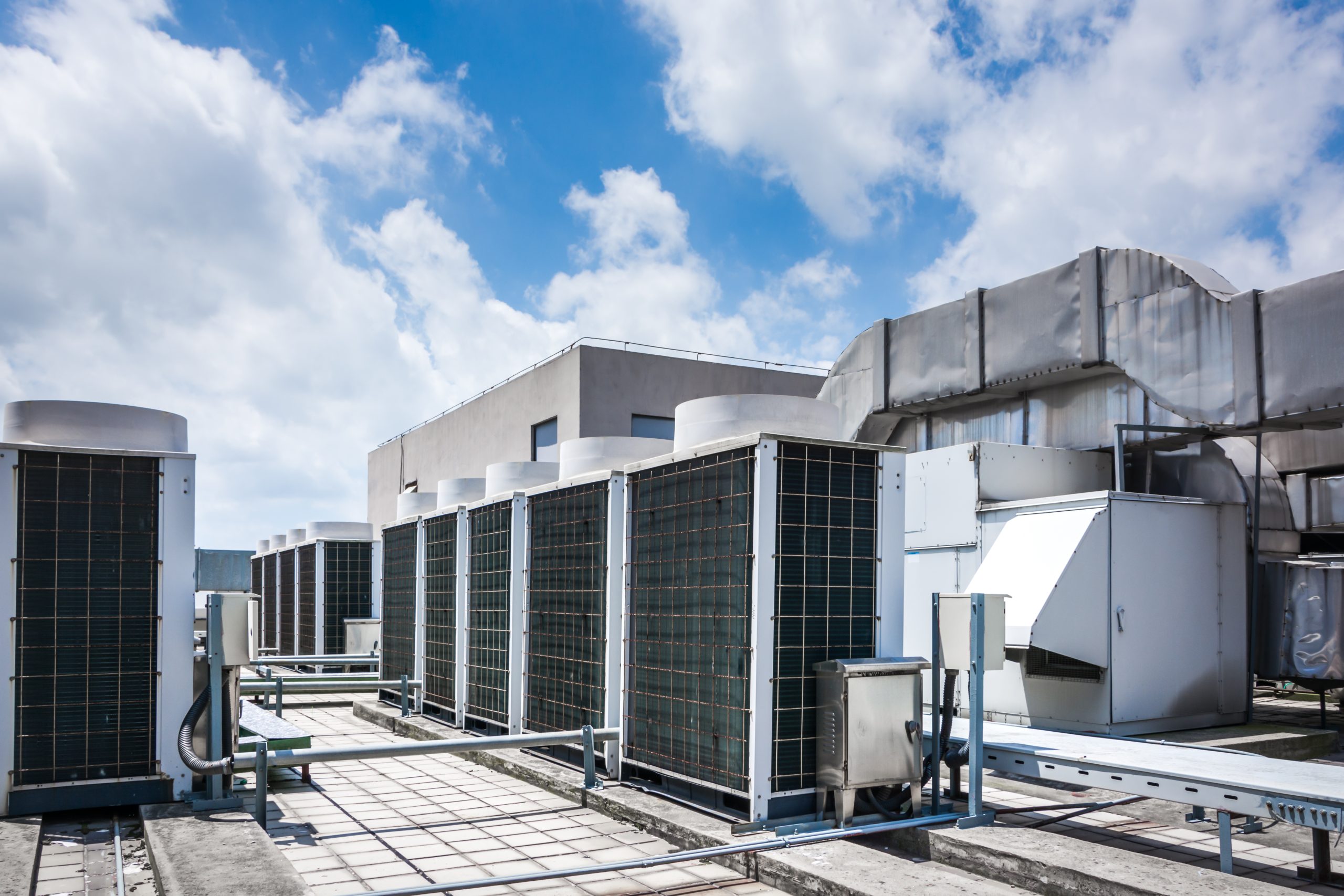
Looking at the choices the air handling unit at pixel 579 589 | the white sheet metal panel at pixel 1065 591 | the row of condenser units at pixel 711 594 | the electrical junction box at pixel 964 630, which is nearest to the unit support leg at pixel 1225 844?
the electrical junction box at pixel 964 630

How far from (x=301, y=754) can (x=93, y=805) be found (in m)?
1.44

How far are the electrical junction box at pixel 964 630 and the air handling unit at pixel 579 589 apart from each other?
9.53 feet

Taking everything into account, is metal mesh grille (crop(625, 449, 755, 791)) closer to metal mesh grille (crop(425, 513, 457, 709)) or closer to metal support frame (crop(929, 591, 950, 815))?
metal support frame (crop(929, 591, 950, 815))

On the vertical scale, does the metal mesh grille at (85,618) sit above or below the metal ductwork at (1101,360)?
below

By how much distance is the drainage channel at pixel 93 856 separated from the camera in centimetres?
587

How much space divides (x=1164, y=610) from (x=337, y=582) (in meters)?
16.7

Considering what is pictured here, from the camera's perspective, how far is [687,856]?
5.95m

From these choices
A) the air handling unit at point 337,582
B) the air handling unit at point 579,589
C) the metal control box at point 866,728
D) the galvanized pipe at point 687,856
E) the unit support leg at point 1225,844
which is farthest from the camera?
the air handling unit at point 337,582

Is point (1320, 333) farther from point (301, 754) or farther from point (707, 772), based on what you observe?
point (301, 754)

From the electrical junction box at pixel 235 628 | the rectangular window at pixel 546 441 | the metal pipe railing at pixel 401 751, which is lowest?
the metal pipe railing at pixel 401 751

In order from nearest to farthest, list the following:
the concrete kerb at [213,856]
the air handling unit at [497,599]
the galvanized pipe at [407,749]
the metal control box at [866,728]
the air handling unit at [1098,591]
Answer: the concrete kerb at [213,856] < the metal control box at [866,728] < the galvanized pipe at [407,749] < the air handling unit at [1098,591] < the air handling unit at [497,599]

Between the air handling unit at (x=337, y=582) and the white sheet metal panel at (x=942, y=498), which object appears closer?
the white sheet metal panel at (x=942, y=498)

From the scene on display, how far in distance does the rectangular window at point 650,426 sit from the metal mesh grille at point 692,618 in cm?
1547

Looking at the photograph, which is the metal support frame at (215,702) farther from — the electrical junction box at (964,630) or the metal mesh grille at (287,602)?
the metal mesh grille at (287,602)
